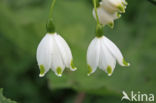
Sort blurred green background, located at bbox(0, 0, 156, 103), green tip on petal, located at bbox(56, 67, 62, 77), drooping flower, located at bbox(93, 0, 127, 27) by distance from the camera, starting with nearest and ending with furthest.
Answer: green tip on petal, located at bbox(56, 67, 62, 77) → drooping flower, located at bbox(93, 0, 127, 27) → blurred green background, located at bbox(0, 0, 156, 103)

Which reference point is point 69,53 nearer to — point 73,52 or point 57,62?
point 57,62

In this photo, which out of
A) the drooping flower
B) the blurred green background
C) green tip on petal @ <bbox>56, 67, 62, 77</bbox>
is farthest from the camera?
the blurred green background

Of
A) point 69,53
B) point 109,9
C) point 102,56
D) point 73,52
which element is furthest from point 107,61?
point 73,52

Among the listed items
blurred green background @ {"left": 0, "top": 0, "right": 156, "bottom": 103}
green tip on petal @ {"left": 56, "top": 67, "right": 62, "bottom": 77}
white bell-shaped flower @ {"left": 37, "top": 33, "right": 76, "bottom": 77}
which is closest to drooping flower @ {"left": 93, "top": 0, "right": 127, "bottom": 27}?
white bell-shaped flower @ {"left": 37, "top": 33, "right": 76, "bottom": 77}

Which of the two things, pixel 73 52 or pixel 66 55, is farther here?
pixel 73 52

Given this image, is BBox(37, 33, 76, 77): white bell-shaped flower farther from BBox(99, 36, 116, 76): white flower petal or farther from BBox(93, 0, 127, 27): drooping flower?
BBox(93, 0, 127, 27): drooping flower

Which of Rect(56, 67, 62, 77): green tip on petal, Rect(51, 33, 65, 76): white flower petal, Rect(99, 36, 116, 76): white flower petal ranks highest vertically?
Rect(51, 33, 65, 76): white flower petal

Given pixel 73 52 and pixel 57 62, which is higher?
pixel 57 62
